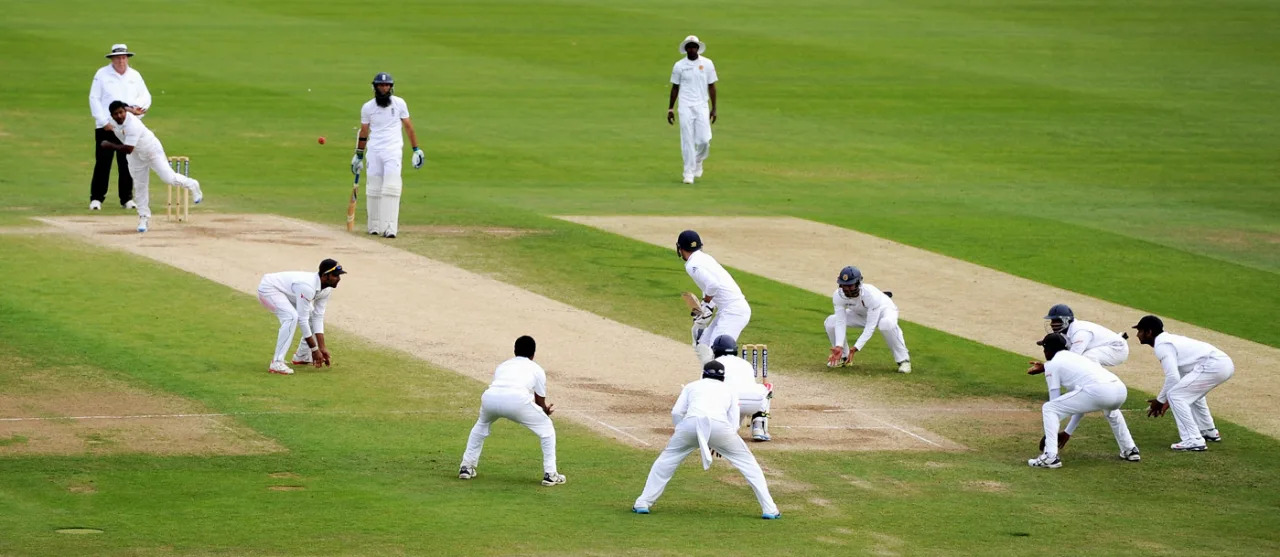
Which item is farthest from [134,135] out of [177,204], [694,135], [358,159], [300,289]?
[694,135]

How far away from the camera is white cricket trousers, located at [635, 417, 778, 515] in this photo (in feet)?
48.8

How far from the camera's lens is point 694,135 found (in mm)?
32594

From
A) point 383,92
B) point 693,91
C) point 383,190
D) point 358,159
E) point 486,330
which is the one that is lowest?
point 486,330

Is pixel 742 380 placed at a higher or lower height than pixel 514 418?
higher

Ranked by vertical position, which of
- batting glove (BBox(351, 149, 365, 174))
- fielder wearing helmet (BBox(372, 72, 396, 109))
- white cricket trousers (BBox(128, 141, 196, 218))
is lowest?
white cricket trousers (BBox(128, 141, 196, 218))

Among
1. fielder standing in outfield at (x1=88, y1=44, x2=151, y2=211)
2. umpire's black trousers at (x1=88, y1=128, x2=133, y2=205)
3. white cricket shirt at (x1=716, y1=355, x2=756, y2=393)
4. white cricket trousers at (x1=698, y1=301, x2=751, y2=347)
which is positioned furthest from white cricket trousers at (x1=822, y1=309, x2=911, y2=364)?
umpire's black trousers at (x1=88, y1=128, x2=133, y2=205)

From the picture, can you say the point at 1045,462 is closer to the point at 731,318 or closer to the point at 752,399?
the point at 752,399

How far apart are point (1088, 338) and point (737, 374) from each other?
4101 mm

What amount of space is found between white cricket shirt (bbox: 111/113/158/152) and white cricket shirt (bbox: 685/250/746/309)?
1027cm

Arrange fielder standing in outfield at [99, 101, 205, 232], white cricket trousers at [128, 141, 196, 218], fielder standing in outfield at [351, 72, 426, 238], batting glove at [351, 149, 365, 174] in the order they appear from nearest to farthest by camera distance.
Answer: fielder standing in outfield at [99, 101, 205, 232]
white cricket trousers at [128, 141, 196, 218]
fielder standing in outfield at [351, 72, 426, 238]
batting glove at [351, 149, 365, 174]

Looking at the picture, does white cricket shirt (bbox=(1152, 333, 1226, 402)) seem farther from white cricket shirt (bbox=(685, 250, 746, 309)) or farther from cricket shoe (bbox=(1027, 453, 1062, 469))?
white cricket shirt (bbox=(685, 250, 746, 309))

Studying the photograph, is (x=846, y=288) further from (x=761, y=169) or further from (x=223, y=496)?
(x=761, y=169)

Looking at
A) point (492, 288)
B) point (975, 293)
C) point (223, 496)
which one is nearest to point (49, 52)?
point (492, 288)

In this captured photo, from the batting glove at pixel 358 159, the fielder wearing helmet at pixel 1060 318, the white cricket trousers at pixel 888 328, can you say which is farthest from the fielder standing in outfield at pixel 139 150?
the fielder wearing helmet at pixel 1060 318
